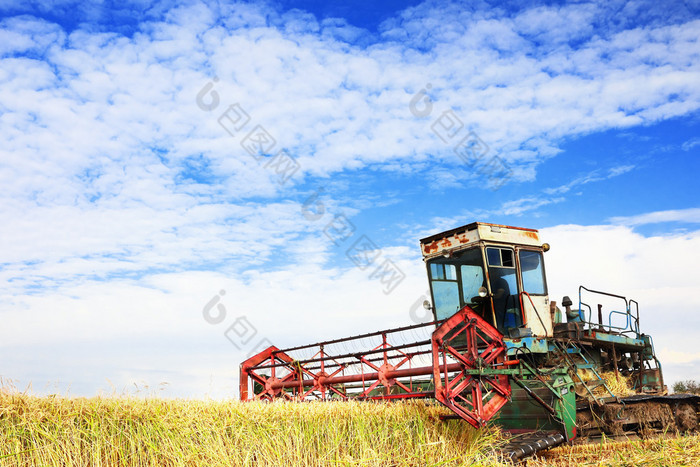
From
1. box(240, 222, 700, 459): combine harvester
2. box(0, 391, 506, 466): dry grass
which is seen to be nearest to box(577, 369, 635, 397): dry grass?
box(240, 222, 700, 459): combine harvester

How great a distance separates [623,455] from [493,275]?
361 centimetres

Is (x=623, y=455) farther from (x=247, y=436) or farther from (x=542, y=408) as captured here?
(x=247, y=436)

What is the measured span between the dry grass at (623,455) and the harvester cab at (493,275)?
87.6 inches

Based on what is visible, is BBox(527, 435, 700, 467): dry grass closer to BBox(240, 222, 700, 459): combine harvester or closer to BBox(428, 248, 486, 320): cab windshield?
BBox(240, 222, 700, 459): combine harvester

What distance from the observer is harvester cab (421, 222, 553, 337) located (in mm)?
9625

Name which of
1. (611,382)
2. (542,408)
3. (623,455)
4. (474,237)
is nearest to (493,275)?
(474,237)

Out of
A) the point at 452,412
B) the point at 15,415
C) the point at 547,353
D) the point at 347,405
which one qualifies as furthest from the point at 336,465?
the point at 547,353

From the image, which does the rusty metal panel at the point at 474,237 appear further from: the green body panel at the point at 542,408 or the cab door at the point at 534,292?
the green body panel at the point at 542,408

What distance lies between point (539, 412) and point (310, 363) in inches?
137

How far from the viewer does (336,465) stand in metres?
5.84

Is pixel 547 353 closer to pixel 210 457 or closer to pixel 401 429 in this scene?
pixel 401 429

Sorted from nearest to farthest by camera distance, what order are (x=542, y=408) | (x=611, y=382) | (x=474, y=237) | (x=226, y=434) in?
(x=226, y=434), (x=542, y=408), (x=474, y=237), (x=611, y=382)

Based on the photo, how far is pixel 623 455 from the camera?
657cm

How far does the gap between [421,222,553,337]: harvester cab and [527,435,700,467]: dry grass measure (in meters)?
2.23
